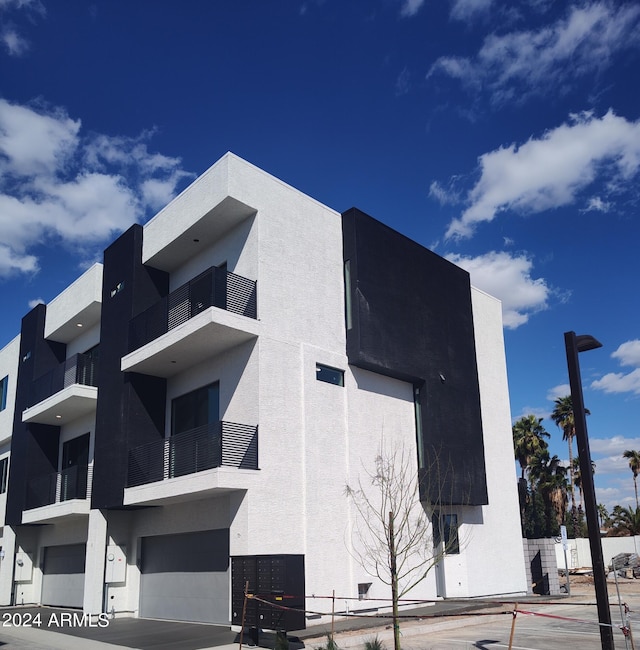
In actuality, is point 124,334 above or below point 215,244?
below

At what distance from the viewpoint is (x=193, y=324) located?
17.8 m

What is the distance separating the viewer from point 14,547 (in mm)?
27891

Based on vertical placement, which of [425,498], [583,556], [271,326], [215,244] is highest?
[215,244]

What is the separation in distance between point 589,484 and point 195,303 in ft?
38.9

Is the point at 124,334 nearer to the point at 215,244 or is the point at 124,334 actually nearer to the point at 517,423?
the point at 215,244

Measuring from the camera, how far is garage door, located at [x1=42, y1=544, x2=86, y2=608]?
2491 centimetres

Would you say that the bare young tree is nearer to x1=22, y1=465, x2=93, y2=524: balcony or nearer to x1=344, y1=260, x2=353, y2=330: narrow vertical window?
x1=344, y1=260, x2=353, y2=330: narrow vertical window

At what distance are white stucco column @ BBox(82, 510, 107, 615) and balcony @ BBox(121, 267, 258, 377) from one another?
4.97 metres

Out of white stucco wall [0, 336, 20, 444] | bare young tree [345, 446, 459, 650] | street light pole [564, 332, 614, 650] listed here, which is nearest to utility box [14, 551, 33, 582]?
white stucco wall [0, 336, 20, 444]

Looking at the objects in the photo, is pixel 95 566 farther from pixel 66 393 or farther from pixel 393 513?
pixel 393 513

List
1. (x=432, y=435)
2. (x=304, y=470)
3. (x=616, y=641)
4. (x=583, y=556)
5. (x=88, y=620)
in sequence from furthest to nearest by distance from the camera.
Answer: (x=583, y=556)
(x=432, y=435)
(x=88, y=620)
(x=304, y=470)
(x=616, y=641)

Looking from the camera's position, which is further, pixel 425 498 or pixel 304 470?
pixel 425 498

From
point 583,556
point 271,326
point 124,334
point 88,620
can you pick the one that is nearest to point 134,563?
point 88,620

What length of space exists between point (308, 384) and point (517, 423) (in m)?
32.9
